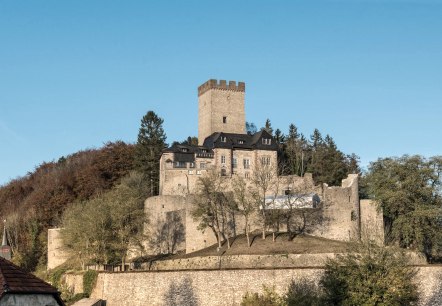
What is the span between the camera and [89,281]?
162ft

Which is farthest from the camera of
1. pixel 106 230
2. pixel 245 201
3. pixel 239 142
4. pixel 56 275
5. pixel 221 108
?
pixel 221 108

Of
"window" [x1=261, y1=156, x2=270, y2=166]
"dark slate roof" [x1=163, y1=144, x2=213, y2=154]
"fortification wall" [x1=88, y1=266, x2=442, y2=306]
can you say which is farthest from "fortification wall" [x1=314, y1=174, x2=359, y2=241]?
"fortification wall" [x1=88, y1=266, x2=442, y2=306]

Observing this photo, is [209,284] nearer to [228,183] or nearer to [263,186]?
[263,186]

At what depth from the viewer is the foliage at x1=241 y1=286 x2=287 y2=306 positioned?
39.3m

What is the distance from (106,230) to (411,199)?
2475cm

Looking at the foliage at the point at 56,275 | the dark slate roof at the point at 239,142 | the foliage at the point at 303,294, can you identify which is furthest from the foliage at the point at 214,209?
the foliage at the point at 303,294

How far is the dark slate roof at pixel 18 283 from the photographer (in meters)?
17.5

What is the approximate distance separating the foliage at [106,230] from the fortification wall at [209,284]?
8.72 m

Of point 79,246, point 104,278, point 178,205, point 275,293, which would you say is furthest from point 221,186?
point 275,293

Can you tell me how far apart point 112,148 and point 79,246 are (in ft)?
106

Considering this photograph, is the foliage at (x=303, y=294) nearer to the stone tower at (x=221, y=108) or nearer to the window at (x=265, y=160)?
the window at (x=265, y=160)

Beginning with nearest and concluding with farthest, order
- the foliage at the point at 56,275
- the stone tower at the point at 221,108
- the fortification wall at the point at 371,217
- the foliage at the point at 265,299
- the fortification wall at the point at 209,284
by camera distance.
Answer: the fortification wall at the point at 209,284
the foliage at the point at 265,299
the foliage at the point at 56,275
the fortification wall at the point at 371,217
the stone tower at the point at 221,108

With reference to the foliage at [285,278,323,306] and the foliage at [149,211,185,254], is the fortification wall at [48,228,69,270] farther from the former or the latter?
the foliage at [285,278,323,306]

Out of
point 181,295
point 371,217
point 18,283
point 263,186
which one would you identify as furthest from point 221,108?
point 18,283
